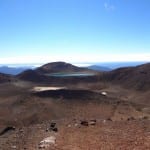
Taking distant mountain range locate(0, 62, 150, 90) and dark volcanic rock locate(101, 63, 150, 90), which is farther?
distant mountain range locate(0, 62, 150, 90)

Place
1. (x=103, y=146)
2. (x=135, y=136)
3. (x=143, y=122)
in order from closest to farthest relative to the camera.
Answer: (x=103, y=146) → (x=135, y=136) → (x=143, y=122)

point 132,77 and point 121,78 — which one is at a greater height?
point 132,77

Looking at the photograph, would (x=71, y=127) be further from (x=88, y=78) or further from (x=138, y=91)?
(x=88, y=78)

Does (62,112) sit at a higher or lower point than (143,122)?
lower

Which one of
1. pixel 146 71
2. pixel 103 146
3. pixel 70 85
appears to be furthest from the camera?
pixel 70 85

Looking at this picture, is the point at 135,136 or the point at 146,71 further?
the point at 146,71

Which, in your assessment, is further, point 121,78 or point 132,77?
point 121,78

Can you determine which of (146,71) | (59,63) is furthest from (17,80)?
(59,63)

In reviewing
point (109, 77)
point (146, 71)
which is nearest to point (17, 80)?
point (109, 77)

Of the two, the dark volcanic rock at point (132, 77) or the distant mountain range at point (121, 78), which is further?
the distant mountain range at point (121, 78)

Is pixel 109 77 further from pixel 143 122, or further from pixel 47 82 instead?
pixel 143 122
